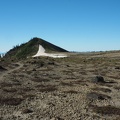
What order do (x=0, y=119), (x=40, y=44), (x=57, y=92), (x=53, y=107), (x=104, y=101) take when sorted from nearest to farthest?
(x=0, y=119), (x=53, y=107), (x=104, y=101), (x=57, y=92), (x=40, y=44)

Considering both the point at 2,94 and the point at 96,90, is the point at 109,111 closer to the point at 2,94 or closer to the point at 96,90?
the point at 96,90

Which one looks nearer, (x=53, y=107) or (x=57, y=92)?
(x=53, y=107)

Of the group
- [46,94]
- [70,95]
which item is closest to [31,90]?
[46,94]

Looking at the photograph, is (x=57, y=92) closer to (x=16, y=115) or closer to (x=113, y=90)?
(x=113, y=90)

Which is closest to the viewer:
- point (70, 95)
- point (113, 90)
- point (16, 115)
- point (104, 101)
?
point (16, 115)

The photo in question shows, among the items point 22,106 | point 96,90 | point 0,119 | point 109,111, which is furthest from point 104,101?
point 0,119

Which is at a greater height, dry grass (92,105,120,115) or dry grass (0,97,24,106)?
dry grass (0,97,24,106)

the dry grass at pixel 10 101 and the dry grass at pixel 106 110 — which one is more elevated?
the dry grass at pixel 10 101

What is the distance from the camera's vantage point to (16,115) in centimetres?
2256

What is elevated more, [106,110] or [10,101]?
[10,101]

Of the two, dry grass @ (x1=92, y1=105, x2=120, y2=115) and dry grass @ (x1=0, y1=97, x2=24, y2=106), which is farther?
dry grass @ (x1=0, y1=97, x2=24, y2=106)

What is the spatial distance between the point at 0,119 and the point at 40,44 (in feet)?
572

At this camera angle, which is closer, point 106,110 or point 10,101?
point 106,110

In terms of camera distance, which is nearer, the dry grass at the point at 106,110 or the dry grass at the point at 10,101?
the dry grass at the point at 106,110
